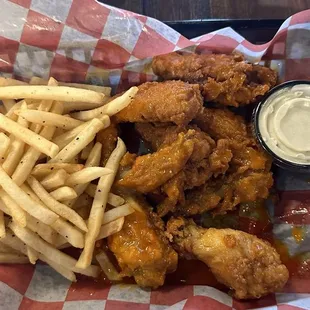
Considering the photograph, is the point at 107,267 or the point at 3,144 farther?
the point at 107,267

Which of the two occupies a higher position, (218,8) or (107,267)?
(218,8)

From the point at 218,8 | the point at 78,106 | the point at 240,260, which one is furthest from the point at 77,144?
the point at 218,8

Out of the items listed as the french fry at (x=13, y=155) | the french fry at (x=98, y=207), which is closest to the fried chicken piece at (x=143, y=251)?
the french fry at (x=98, y=207)

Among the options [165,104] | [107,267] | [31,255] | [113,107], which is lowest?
[107,267]

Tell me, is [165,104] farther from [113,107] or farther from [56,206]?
[56,206]

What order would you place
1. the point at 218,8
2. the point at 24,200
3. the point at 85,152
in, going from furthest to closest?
1. the point at 218,8
2. the point at 85,152
3. the point at 24,200

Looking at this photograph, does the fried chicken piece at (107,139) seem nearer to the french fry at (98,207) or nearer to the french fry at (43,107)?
the french fry at (98,207)

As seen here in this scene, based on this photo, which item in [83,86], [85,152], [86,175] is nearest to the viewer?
[86,175]
